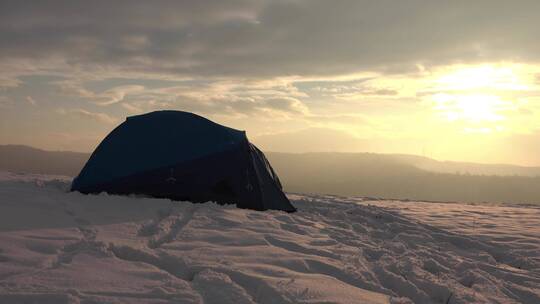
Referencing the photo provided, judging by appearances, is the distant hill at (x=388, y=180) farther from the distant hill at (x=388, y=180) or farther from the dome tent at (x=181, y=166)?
the dome tent at (x=181, y=166)

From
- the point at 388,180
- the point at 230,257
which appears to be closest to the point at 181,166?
the point at 230,257

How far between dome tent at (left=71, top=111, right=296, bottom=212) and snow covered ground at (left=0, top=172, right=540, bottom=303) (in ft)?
1.74

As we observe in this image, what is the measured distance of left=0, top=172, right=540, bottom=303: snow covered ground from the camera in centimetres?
300

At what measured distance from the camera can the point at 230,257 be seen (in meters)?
4.00

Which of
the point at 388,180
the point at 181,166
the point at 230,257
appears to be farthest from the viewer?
the point at 388,180

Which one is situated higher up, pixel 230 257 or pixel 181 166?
pixel 181 166

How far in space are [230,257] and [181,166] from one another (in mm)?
4015

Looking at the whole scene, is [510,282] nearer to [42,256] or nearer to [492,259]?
[492,259]

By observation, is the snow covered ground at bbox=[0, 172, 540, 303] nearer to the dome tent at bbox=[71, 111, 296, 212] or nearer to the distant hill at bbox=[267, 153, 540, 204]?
the dome tent at bbox=[71, 111, 296, 212]

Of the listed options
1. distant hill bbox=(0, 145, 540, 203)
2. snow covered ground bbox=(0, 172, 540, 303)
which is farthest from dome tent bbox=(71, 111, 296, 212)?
distant hill bbox=(0, 145, 540, 203)

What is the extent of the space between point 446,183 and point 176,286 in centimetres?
14796

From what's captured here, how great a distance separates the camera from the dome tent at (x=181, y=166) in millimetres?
7645

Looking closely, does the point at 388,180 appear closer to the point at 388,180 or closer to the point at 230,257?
the point at 388,180

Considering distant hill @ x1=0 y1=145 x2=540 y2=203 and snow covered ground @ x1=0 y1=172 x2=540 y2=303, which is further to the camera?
distant hill @ x1=0 y1=145 x2=540 y2=203
